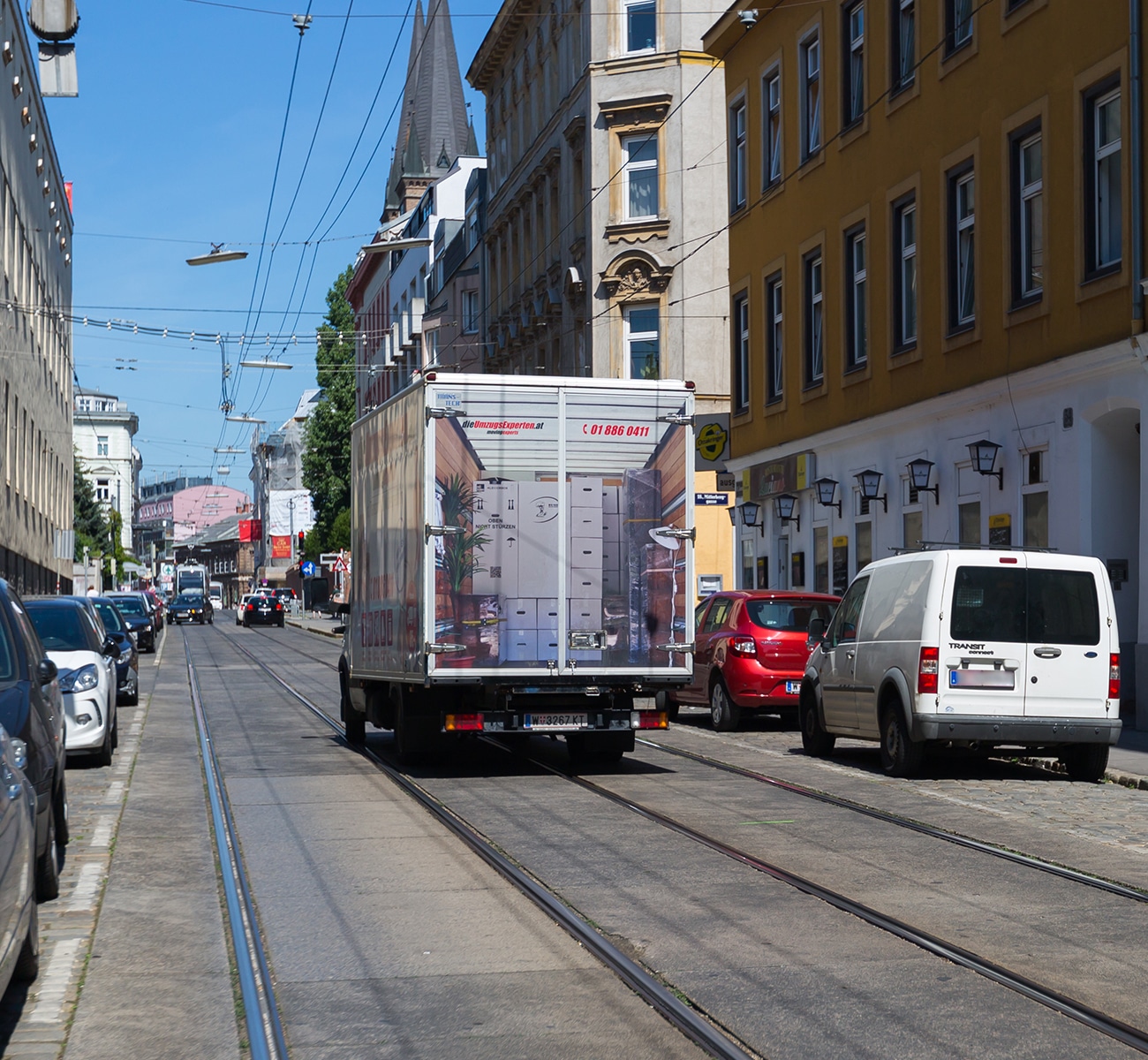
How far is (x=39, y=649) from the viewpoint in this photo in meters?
10.5

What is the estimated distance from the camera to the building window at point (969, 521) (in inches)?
950

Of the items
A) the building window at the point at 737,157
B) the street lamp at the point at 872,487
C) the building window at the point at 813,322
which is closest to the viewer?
the street lamp at the point at 872,487

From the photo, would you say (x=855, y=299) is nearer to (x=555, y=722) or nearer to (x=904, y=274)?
(x=904, y=274)

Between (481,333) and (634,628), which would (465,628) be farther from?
(481,333)

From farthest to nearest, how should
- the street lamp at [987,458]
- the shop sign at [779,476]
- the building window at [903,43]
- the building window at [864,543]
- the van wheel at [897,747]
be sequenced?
the shop sign at [779,476]
the building window at [864,543]
the building window at [903,43]
the street lamp at [987,458]
the van wheel at [897,747]

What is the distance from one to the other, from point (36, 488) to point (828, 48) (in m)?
33.4

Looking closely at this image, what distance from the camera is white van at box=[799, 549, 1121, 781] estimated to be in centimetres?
1475

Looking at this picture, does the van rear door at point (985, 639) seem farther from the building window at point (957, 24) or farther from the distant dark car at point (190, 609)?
the distant dark car at point (190, 609)

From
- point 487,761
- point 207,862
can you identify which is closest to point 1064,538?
point 487,761

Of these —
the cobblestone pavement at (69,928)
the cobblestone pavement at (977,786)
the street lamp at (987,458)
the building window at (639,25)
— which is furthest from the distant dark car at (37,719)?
the building window at (639,25)

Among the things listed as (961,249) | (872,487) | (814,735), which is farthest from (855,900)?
(872,487)

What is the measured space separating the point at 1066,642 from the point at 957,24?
12530mm

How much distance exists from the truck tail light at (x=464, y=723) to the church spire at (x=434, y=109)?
81155 mm

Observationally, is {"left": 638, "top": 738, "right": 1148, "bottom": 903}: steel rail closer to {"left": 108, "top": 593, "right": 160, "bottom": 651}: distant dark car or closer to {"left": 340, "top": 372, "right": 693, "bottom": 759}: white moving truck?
{"left": 340, "top": 372, "right": 693, "bottom": 759}: white moving truck
